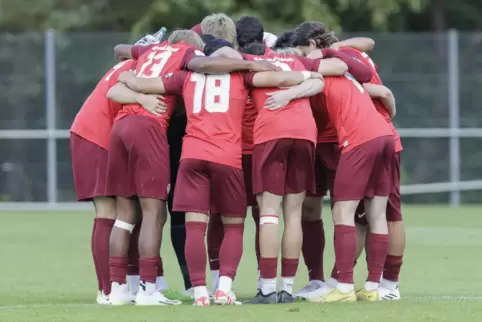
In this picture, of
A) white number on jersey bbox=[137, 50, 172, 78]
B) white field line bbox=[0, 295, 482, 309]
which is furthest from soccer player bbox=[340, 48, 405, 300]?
→ white number on jersey bbox=[137, 50, 172, 78]

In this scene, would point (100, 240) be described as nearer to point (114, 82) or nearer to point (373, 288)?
point (114, 82)

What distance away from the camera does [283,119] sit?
8.58 meters

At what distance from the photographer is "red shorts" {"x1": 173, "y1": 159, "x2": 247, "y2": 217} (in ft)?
27.8

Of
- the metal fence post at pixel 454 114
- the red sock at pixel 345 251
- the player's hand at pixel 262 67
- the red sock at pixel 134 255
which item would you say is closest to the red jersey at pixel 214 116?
the player's hand at pixel 262 67

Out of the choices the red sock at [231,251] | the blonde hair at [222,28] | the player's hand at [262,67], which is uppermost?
the blonde hair at [222,28]

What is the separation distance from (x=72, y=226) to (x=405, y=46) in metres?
5.97

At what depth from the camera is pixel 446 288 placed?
9.81 meters

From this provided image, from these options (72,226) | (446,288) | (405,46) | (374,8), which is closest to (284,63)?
(446,288)

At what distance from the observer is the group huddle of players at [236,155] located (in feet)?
28.0

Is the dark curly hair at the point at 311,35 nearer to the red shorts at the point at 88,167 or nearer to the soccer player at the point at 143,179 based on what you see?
the soccer player at the point at 143,179

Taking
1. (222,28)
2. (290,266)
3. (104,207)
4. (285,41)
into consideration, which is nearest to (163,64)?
(222,28)

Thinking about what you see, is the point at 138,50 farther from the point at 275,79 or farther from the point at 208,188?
the point at 208,188

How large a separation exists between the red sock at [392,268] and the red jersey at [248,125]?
3.93 ft

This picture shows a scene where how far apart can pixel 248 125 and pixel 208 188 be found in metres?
0.71
